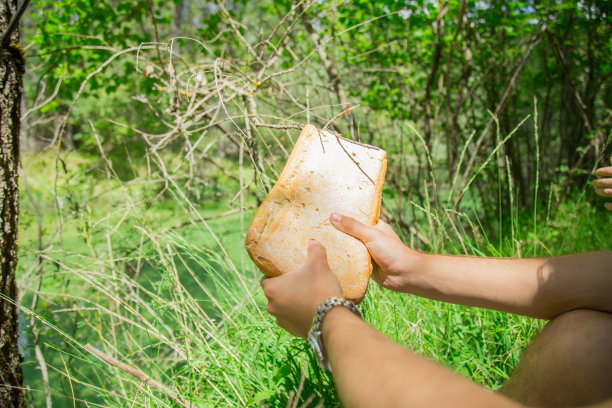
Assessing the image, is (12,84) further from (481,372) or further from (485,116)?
(485,116)

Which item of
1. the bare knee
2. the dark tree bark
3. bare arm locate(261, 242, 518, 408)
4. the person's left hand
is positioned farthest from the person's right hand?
the dark tree bark

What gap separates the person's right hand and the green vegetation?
1.02ft

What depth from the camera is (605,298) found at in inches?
39.0

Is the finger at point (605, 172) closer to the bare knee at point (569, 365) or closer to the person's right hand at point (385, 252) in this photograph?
the bare knee at point (569, 365)

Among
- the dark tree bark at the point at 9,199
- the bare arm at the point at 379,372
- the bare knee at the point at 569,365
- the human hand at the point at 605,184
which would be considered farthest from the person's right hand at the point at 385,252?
the dark tree bark at the point at 9,199

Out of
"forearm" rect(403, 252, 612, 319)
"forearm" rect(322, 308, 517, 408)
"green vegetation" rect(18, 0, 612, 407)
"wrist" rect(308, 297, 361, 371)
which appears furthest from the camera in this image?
"green vegetation" rect(18, 0, 612, 407)

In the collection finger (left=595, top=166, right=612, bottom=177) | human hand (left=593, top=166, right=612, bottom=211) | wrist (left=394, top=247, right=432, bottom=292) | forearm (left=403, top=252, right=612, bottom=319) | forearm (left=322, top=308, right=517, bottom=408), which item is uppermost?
finger (left=595, top=166, right=612, bottom=177)

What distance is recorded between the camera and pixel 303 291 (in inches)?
35.8

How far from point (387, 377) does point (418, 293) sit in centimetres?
57

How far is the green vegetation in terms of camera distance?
144 centimetres

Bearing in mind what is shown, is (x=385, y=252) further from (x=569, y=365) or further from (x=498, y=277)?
(x=569, y=365)

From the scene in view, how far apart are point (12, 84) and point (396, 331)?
1.47 m

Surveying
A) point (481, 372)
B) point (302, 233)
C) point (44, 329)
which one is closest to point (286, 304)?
point (302, 233)

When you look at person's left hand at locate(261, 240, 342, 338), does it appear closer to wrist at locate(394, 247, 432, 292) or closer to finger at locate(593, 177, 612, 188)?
wrist at locate(394, 247, 432, 292)
